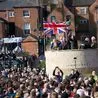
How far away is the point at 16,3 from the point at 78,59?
2019 inches

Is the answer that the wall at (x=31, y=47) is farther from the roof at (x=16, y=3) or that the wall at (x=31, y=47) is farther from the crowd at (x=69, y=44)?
the crowd at (x=69, y=44)

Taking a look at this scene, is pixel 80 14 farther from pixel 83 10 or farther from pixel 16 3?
pixel 16 3

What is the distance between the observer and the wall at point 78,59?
4291cm

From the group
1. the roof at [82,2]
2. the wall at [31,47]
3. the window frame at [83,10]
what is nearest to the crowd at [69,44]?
the wall at [31,47]

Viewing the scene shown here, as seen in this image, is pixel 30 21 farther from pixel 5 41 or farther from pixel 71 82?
pixel 71 82

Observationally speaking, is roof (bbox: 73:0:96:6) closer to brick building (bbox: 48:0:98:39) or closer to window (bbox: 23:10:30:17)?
brick building (bbox: 48:0:98:39)

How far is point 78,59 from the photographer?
43250mm

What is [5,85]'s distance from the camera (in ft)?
93.6

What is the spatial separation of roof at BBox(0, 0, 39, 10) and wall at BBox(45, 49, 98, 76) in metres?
47.8

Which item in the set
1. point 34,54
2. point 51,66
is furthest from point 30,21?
point 51,66

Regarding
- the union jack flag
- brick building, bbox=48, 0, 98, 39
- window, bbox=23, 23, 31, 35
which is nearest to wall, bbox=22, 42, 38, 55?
window, bbox=23, 23, 31, 35

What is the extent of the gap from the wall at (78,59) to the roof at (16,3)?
4780 centimetres

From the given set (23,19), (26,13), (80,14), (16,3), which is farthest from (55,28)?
(16,3)

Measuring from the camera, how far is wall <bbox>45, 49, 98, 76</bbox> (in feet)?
141
